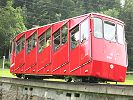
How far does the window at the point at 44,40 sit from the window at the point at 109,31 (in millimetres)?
3306

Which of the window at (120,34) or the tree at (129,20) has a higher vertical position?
the tree at (129,20)

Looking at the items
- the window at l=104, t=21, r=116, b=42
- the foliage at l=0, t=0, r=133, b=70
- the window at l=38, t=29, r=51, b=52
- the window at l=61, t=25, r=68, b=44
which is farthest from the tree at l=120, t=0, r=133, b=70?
the window at l=104, t=21, r=116, b=42

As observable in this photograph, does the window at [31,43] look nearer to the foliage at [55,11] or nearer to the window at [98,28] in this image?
the window at [98,28]

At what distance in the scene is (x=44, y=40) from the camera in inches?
720

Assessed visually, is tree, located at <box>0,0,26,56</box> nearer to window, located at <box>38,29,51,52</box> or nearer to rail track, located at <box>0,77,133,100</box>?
rail track, located at <box>0,77,133,100</box>

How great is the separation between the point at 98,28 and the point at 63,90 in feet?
9.60

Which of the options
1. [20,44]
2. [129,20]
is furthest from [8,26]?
[20,44]

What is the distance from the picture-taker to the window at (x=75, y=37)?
50.4 ft

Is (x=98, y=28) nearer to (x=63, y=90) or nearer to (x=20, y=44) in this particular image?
(x=63, y=90)

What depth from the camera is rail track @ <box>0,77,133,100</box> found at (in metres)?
11.1

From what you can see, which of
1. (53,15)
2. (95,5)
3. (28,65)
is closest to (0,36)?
(53,15)

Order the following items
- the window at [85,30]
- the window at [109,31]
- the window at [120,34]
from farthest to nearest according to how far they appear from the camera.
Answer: the window at [120,34] → the window at [109,31] → the window at [85,30]

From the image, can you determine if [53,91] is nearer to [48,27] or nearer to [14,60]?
[48,27]

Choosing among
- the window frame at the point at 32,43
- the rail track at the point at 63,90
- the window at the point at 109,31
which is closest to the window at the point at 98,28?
the window at the point at 109,31
